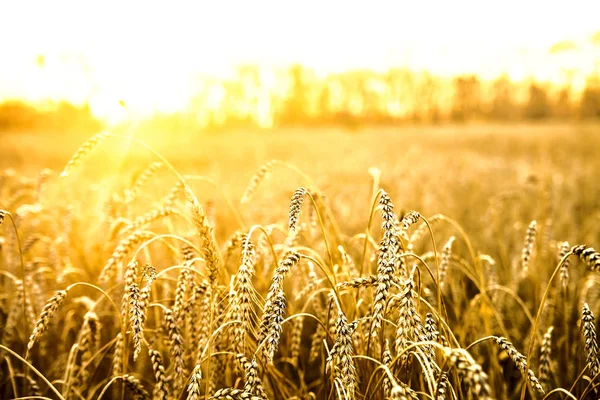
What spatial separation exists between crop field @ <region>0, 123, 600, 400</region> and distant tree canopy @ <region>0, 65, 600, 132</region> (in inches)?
1430

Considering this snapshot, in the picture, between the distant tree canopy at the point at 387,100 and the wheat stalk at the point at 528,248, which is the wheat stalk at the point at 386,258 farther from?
the distant tree canopy at the point at 387,100

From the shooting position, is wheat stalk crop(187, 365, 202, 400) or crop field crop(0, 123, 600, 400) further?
crop field crop(0, 123, 600, 400)

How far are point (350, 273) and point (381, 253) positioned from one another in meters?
0.60

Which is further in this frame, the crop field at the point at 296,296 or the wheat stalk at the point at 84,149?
the wheat stalk at the point at 84,149

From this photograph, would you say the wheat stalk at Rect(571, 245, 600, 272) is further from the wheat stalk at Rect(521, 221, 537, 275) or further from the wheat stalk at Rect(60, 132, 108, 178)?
the wheat stalk at Rect(60, 132, 108, 178)

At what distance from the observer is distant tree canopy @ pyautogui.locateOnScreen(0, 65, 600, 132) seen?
42.1 meters

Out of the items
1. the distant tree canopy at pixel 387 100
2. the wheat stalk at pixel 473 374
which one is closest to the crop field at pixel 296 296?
the wheat stalk at pixel 473 374

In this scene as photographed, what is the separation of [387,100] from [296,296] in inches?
2020

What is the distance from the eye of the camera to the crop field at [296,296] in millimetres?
1207

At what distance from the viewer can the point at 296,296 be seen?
1.52 metres

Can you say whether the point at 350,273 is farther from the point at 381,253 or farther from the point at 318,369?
the point at 318,369

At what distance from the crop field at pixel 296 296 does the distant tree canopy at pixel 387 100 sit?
36.3 meters

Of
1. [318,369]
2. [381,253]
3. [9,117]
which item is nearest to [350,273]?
[381,253]

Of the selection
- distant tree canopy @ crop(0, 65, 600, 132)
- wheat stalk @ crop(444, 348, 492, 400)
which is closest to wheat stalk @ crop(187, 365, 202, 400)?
wheat stalk @ crop(444, 348, 492, 400)
